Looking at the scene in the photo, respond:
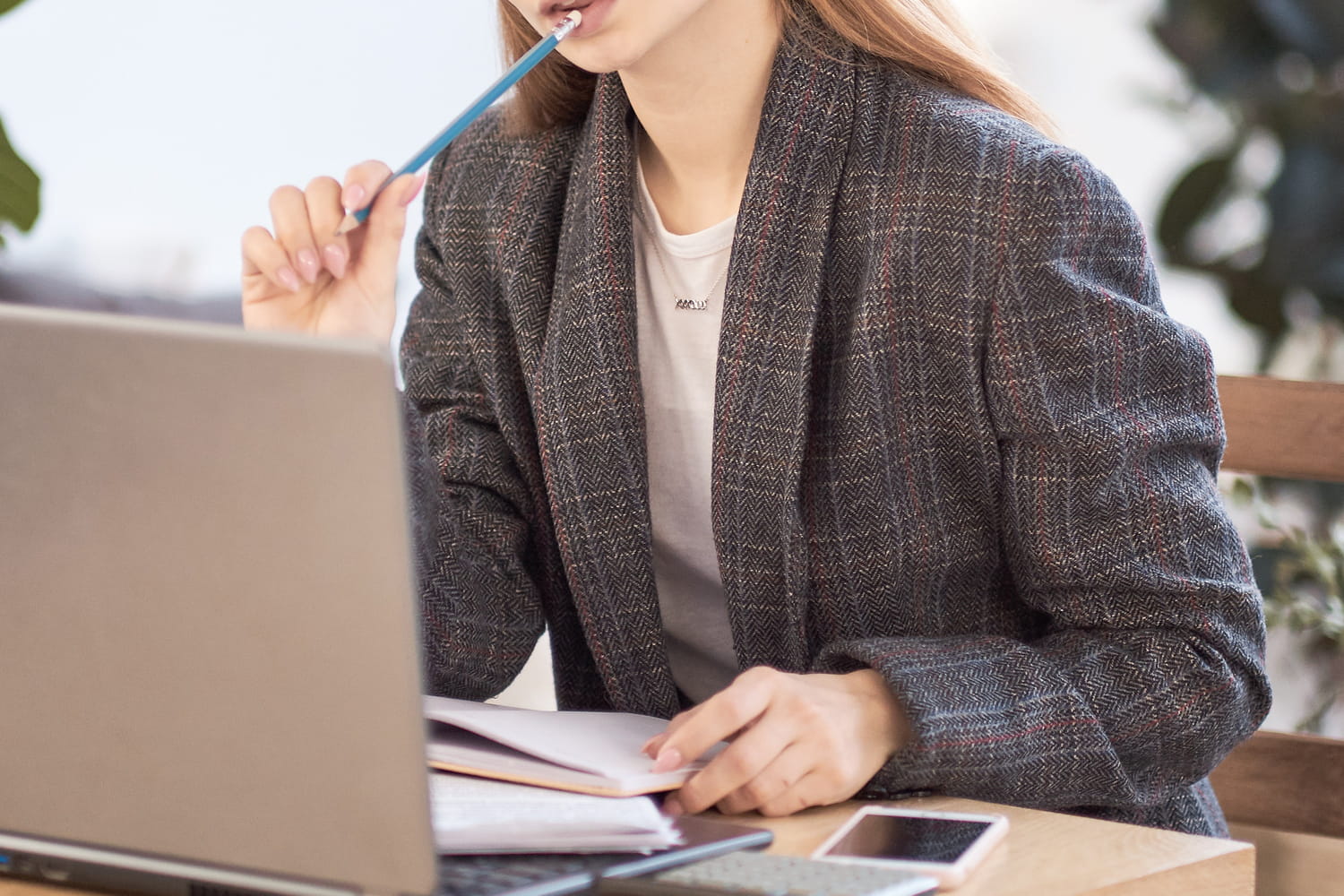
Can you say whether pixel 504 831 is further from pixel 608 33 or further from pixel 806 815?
pixel 608 33

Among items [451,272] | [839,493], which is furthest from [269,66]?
[839,493]

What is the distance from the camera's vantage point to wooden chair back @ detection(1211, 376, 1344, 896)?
1.16 metres

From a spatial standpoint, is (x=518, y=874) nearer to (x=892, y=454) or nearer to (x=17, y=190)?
(x=892, y=454)

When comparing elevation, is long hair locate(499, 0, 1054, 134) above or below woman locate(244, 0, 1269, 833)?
above

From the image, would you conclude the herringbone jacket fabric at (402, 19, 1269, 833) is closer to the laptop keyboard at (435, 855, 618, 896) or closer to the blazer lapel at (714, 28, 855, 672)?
the blazer lapel at (714, 28, 855, 672)

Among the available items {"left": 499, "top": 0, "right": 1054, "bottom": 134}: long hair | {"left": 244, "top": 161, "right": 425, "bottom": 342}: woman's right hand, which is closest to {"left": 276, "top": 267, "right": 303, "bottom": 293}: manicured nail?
{"left": 244, "top": 161, "right": 425, "bottom": 342}: woman's right hand

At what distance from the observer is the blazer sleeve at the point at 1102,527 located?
85cm

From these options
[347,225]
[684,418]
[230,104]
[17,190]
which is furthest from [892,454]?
[230,104]

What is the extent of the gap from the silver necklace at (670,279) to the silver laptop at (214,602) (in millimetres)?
596

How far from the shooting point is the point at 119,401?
1.70ft

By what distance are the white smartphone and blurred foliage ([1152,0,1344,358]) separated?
1331 mm

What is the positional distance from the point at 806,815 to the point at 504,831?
191mm

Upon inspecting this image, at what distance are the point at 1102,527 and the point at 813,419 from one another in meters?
0.21

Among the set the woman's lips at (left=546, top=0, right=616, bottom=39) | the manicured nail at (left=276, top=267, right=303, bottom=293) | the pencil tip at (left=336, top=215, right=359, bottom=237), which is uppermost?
the woman's lips at (left=546, top=0, right=616, bottom=39)
